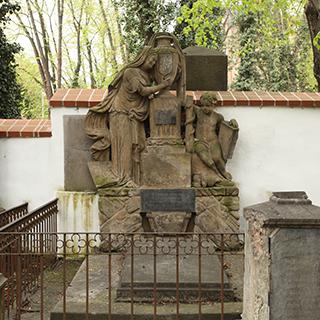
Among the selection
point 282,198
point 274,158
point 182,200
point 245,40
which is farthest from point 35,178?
point 245,40

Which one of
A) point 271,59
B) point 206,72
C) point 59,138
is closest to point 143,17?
point 271,59

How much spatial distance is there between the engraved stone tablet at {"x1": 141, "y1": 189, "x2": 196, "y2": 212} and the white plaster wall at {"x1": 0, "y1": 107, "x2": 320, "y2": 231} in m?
1.33

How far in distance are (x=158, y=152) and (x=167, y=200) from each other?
80 cm

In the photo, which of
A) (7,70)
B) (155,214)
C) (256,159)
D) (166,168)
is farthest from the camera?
(7,70)

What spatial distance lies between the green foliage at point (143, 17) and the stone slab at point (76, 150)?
29.6 feet

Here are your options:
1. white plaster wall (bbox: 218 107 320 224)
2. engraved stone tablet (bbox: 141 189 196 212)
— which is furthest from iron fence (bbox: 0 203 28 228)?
white plaster wall (bbox: 218 107 320 224)

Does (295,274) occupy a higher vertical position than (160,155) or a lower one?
lower

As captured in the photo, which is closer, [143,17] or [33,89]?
[143,17]

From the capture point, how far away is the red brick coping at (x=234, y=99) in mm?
8117

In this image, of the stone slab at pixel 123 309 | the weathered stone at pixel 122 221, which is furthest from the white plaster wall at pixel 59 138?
the stone slab at pixel 123 309

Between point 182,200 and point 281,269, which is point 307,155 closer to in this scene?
point 182,200

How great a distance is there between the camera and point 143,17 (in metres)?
16.3

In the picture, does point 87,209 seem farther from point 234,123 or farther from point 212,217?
point 234,123

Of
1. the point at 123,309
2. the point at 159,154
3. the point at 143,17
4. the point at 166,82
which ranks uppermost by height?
the point at 143,17
